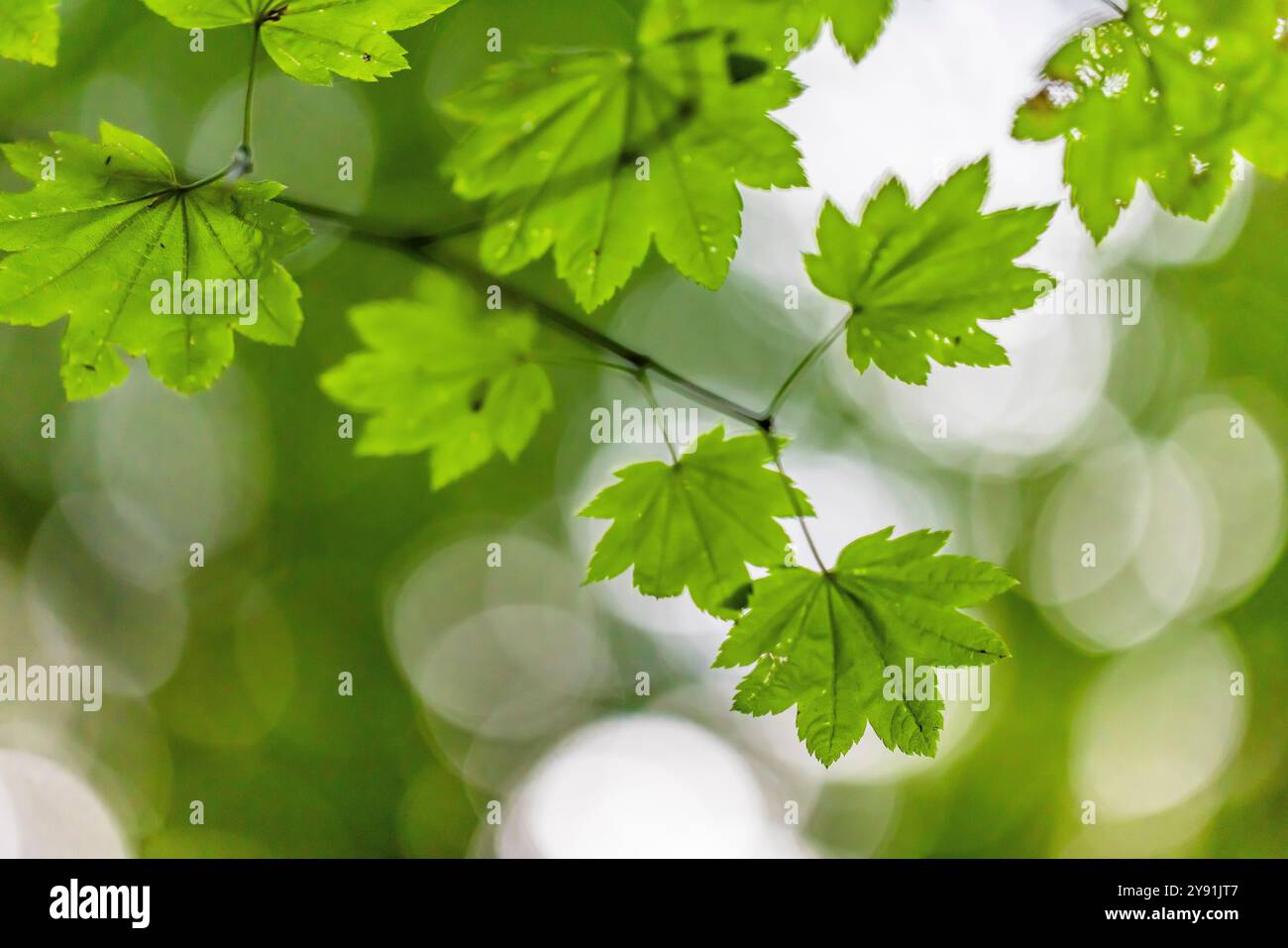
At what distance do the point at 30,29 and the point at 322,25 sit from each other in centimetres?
58

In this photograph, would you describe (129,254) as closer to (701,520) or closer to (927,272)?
(701,520)

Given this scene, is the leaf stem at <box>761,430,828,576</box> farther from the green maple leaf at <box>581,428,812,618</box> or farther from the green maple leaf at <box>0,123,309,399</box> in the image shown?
the green maple leaf at <box>0,123,309,399</box>

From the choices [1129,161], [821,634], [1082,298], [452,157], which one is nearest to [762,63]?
[452,157]

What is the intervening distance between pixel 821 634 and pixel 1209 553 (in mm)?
11964

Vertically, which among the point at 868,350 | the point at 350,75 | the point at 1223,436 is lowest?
the point at 868,350

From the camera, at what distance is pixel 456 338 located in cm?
168

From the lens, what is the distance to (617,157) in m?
1.62

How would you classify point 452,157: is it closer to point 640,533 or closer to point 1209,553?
point 640,533

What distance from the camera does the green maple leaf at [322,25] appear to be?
1546mm

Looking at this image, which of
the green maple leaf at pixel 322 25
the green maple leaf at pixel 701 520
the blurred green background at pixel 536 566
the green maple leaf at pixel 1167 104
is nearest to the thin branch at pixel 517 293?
the green maple leaf at pixel 701 520

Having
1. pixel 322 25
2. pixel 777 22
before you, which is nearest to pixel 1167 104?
pixel 777 22

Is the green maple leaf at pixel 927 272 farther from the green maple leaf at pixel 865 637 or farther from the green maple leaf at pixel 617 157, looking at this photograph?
the green maple leaf at pixel 865 637

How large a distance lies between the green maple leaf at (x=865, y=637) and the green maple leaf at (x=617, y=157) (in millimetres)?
800
